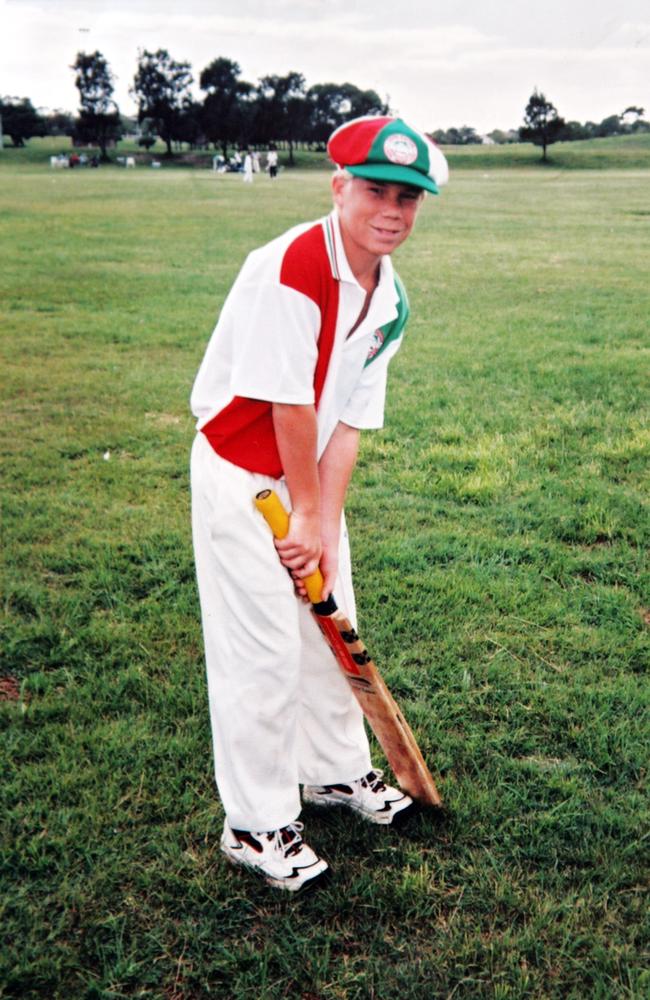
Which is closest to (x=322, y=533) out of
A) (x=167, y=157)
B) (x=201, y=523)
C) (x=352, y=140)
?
(x=201, y=523)

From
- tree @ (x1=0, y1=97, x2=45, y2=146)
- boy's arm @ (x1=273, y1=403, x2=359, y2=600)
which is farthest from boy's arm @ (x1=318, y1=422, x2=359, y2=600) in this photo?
tree @ (x1=0, y1=97, x2=45, y2=146)

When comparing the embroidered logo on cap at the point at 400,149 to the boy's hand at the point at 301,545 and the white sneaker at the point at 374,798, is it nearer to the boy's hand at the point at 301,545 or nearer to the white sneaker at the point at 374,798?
the boy's hand at the point at 301,545

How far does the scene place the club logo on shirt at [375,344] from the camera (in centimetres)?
244

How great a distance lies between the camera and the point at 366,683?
2.70m

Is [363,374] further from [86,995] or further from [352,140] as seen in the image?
[86,995]

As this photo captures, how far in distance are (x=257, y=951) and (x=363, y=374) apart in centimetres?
157

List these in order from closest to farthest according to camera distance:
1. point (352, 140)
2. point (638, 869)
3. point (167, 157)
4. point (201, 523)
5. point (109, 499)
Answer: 1. point (352, 140)
2. point (201, 523)
3. point (638, 869)
4. point (109, 499)
5. point (167, 157)

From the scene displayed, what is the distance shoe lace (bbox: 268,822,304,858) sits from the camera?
261 cm

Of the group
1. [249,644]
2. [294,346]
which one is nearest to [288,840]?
[249,644]

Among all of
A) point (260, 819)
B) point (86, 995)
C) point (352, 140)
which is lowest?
point (86, 995)

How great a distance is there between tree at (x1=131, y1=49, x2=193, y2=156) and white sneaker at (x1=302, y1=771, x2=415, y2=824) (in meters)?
91.0

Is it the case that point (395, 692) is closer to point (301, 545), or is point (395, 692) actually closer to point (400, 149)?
point (301, 545)

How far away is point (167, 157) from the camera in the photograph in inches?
3189

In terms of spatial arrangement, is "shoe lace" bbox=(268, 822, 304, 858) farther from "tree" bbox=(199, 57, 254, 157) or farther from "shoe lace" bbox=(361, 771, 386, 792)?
"tree" bbox=(199, 57, 254, 157)
